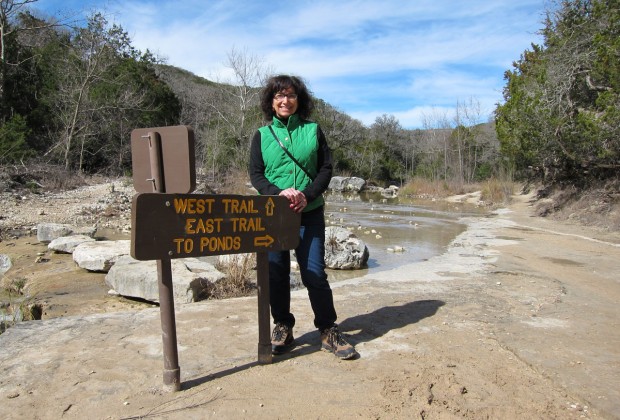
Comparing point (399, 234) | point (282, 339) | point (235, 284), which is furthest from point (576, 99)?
point (282, 339)

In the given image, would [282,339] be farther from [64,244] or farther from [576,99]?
[576,99]

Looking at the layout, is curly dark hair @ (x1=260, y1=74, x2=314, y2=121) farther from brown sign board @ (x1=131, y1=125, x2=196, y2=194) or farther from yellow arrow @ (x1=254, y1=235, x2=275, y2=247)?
yellow arrow @ (x1=254, y1=235, x2=275, y2=247)

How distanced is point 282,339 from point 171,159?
1485mm

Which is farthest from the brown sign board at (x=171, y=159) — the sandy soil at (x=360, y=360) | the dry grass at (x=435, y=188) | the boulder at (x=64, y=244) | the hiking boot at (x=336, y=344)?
the dry grass at (x=435, y=188)

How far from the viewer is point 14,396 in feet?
8.65

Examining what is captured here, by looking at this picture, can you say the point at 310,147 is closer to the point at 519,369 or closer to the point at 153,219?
the point at 153,219

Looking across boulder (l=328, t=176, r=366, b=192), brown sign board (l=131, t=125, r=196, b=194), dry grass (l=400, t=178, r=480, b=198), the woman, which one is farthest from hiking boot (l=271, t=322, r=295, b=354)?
boulder (l=328, t=176, r=366, b=192)

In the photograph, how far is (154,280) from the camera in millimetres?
5484

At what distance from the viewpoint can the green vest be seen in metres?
3.19

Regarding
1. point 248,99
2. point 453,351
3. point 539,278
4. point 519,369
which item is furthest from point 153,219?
point 248,99

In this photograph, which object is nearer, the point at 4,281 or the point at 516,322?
the point at 516,322

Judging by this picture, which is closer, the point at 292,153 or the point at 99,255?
the point at 292,153

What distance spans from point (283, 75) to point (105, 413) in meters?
2.37

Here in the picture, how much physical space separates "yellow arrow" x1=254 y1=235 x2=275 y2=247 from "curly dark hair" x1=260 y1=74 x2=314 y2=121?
3.13ft
